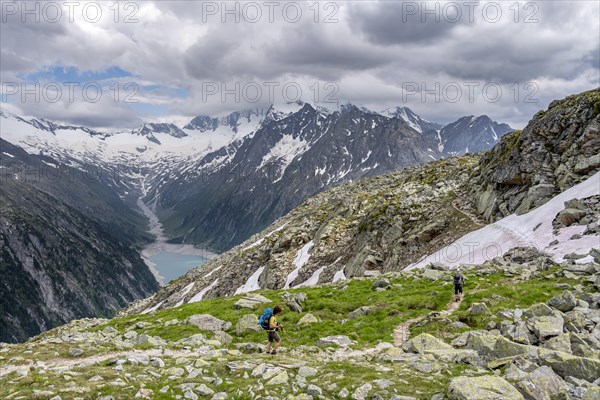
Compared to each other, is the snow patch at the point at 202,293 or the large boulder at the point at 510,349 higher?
the large boulder at the point at 510,349

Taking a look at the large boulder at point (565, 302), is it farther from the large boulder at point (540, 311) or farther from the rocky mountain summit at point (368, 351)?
the large boulder at point (540, 311)

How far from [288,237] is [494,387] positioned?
231 ft

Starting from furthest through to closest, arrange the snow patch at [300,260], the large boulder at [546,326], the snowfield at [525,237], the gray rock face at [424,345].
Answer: the snow patch at [300,260] → the snowfield at [525,237] → the gray rock face at [424,345] → the large boulder at [546,326]

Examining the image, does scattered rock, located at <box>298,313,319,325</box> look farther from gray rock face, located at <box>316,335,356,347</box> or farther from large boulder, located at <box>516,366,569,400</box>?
large boulder, located at <box>516,366,569,400</box>

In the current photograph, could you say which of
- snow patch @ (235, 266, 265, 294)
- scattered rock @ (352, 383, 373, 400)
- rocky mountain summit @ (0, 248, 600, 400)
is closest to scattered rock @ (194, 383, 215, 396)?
rocky mountain summit @ (0, 248, 600, 400)

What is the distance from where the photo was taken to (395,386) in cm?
1472

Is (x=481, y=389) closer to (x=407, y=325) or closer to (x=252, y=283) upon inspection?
(x=407, y=325)

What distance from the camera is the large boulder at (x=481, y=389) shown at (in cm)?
1333

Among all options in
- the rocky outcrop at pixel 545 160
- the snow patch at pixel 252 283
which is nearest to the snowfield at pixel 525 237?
the rocky outcrop at pixel 545 160

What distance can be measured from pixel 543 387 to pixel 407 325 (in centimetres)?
1251

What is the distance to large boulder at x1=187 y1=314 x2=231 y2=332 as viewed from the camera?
2895 centimetres

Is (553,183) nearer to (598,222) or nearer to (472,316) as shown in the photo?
(598,222)

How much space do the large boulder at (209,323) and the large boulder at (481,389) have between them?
18.5 m

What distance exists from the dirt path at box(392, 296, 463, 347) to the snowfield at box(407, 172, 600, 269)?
1279 centimetres
